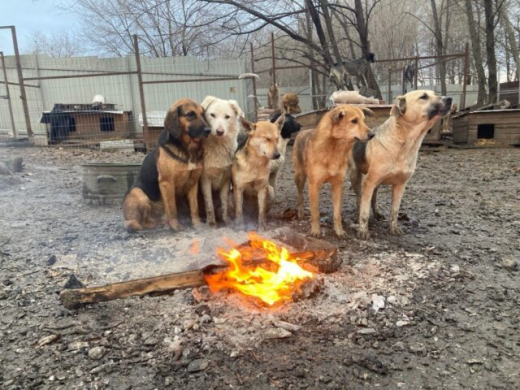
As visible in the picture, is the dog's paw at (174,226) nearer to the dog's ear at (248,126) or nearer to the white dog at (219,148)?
the white dog at (219,148)

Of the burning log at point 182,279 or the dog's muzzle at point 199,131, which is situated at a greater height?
the dog's muzzle at point 199,131

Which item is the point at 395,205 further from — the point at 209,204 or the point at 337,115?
the point at 209,204

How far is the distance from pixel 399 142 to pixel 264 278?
7.91ft

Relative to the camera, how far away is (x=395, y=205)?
485cm

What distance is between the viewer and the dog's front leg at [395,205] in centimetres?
479

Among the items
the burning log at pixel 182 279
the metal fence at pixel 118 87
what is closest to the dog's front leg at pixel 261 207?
the burning log at pixel 182 279

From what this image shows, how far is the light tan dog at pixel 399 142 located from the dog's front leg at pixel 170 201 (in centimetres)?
238

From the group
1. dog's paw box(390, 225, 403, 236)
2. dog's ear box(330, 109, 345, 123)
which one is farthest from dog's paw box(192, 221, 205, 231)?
dog's paw box(390, 225, 403, 236)

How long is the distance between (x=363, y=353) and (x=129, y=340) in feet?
5.35

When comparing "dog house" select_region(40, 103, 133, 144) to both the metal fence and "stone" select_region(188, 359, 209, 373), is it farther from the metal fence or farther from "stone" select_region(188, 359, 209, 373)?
"stone" select_region(188, 359, 209, 373)

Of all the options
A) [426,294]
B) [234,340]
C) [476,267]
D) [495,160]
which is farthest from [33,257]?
[495,160]

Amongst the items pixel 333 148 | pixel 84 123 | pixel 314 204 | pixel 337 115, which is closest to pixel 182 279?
pixel 314 204

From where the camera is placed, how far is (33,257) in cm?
417

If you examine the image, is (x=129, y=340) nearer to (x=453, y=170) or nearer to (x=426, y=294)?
(x=426, y=294)
